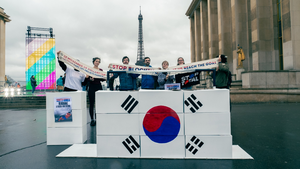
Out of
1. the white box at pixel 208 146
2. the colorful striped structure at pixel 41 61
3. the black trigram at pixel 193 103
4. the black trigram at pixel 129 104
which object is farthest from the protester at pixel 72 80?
the colorful striped structure at pixel 41 61

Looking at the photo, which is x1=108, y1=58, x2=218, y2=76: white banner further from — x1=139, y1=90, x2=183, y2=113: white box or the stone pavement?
the stone pavement

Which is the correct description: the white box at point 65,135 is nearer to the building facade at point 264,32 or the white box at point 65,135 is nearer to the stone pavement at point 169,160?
the stone pavement at point 169,160

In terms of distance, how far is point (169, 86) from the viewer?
3.79 meters

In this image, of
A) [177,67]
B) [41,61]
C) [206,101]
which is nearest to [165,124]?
[206,101]

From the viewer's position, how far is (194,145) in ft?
11.6

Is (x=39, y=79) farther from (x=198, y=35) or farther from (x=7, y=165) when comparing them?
(x=7, y=165)

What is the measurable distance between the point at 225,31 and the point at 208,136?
26.3 meters

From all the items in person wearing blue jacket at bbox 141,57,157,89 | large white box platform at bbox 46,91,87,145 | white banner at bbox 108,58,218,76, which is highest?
white banner at bbox 108,58,218,76

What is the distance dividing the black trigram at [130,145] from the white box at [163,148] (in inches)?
5.5

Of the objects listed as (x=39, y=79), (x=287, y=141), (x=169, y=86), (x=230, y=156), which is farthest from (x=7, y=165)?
(x=39, y=79)

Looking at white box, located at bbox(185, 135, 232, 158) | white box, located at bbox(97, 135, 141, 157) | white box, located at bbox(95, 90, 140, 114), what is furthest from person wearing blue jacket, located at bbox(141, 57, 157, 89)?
white box, located at bbox(185, 135, 232, 158)

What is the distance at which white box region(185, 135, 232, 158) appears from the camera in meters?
3.48

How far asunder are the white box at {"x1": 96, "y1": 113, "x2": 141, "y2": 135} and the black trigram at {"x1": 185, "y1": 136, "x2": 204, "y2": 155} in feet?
3.40

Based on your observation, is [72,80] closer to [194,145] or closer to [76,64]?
[76,64]
